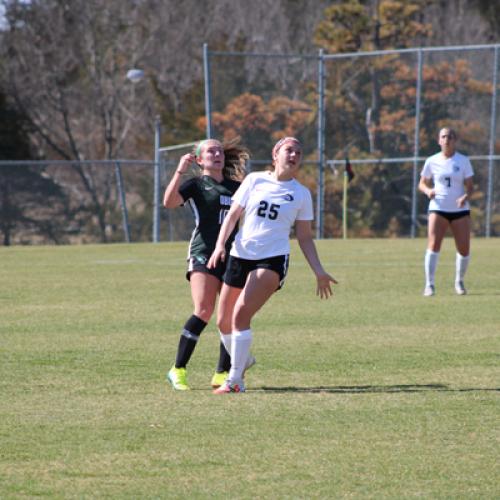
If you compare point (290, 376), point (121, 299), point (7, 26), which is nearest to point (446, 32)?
point (7, 26)

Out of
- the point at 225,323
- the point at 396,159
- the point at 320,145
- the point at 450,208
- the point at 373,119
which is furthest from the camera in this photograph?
the point at 373,119

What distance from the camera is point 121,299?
52.3ft

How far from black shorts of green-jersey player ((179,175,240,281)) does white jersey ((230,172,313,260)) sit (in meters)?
0.53

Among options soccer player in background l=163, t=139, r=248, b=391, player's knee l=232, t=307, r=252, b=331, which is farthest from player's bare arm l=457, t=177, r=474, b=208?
player's knee l=232, t=307, r=252, b=331

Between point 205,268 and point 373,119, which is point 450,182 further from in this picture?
point 373,119

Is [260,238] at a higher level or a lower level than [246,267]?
higher

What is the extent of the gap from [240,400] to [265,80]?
86.8 ft

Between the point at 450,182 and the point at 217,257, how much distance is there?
8550 millimetres

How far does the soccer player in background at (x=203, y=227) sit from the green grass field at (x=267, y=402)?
34 cm

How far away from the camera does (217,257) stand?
333 inches

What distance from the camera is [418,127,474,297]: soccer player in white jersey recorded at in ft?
53.4

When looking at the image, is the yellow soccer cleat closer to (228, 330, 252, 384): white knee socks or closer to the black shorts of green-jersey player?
(228, 330, 252, 384): white knee socks

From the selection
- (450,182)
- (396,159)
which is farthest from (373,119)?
(450,182)

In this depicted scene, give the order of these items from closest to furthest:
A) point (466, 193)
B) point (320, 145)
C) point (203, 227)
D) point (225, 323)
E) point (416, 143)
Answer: point (225, 323), point (203, 227), point (466, 193), point (416, 143), point (320, 145)
